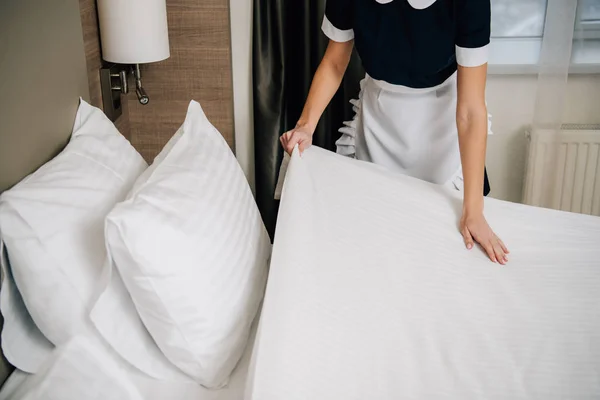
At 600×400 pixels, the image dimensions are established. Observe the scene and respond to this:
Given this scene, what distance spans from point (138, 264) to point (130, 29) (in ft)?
3.45

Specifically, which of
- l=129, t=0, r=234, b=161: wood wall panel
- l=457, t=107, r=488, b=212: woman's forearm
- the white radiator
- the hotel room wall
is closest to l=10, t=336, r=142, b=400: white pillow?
l=457, t=107, r=488, b=212: woman's forearm

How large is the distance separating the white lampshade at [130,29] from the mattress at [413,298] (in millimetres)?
656

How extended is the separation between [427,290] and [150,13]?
1.19 meters

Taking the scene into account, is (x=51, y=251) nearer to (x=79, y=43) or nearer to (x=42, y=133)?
(x=42, y=133)

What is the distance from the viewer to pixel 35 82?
4.75 feet

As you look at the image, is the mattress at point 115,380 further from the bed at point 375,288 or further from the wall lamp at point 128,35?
the wall lamp at point 128,35

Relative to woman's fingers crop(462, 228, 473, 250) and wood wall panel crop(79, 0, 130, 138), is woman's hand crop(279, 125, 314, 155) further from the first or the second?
wood wall panel crop(79, 0, 130, 138)

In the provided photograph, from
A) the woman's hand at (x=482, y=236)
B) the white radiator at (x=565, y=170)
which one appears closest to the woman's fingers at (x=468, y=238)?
the woman's hand at (x=482, y=236)

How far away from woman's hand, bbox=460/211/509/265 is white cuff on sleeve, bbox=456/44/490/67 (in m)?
0.37

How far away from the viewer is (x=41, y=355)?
4.26 feet

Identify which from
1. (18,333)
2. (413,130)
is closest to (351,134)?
(413,130)

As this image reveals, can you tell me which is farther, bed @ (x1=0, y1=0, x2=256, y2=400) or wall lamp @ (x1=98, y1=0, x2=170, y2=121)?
wall lamp @ (x1=98, y1=0, x2=170, y2=121)

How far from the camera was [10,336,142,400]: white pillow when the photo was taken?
107 cm

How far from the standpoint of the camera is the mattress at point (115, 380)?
1.08 meters
